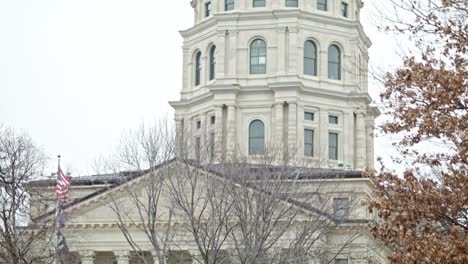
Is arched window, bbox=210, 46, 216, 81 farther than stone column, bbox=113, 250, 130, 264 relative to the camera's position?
Yes

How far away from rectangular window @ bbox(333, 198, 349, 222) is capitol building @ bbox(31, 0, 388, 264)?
6.7 inches

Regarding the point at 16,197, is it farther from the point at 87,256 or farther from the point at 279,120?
the point at 279,120

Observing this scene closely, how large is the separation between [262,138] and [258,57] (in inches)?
281

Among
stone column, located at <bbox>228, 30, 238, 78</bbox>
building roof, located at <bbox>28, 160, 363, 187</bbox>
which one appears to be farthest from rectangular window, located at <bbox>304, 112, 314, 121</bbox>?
building roof, located at <bbox>28, 160, 363, 187</bbox>

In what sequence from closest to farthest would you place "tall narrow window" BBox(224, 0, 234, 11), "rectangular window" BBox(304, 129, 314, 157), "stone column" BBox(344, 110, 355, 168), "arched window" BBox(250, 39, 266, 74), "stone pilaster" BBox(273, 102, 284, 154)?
1. "rectangular window" BBox(304, 129, 314, 157)
2. "stone pilaster" BBox(273, 102, 284, 154)
3. "stone column" BBox(344, 110, 355, 168)
4. "arched window" BBox(250, 39, 266, 74)
5. "tall narrow window" BBox(224, 0, 234, 11)

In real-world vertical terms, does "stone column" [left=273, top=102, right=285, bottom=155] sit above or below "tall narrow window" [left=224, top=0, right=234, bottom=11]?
below

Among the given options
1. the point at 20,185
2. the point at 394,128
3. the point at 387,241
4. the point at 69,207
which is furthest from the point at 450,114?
Answer: the point at 69,207

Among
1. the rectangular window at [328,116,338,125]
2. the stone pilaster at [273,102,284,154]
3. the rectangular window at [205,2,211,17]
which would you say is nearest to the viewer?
the stone pilaster at [273,102,284,154]

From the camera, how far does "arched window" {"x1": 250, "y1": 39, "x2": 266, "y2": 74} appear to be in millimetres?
92375

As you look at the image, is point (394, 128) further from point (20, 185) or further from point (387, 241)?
point (20, 185)

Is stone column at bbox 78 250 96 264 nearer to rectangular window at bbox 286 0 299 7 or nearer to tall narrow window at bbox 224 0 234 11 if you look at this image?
tall narrow window at bbox 224 0 234 11

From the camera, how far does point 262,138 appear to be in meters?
89.4

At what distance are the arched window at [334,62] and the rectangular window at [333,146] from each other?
4806 mm

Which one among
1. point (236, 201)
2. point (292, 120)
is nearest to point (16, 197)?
point (236, 201)
